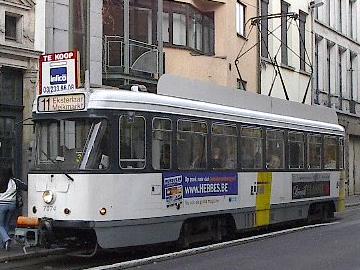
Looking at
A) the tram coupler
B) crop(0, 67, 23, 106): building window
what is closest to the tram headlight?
the tram coupler

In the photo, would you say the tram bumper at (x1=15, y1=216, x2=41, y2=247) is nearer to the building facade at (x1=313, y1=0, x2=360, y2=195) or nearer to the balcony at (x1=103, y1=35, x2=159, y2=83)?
the balcony at (x1=103, y1=35, x2=159, y2=83)

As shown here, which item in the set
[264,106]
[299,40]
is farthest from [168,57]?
[299,40]

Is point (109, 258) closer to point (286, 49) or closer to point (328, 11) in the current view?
point (286, 49)

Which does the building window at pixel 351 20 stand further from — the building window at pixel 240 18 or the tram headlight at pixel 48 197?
the tram headlight at pixel 48 197

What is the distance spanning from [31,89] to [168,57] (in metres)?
6.73

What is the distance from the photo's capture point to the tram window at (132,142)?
1202 centimetres

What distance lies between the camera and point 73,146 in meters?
11.9

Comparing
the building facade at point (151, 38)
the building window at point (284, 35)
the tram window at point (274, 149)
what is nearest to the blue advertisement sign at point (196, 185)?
the tram window at point (274, 149)

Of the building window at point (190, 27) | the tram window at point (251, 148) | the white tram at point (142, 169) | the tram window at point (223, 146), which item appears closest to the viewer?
the white tram at point (142, 169)

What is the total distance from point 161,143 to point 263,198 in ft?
14.2

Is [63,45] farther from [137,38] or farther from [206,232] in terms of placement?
[206,232]

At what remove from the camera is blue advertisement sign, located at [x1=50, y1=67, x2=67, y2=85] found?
515 inches

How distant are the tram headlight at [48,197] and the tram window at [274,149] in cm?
630

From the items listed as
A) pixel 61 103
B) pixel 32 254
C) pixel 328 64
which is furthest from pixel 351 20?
pixel 32 254
